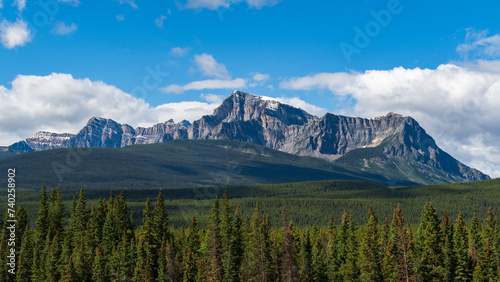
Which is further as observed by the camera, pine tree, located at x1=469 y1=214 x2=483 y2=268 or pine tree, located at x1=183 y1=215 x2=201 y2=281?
pine tree, located at x1=469 y1=214 x2=483 y2=268

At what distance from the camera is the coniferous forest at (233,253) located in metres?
89.5

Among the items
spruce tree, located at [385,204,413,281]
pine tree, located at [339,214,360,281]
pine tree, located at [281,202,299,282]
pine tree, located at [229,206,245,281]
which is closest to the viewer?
spruce tree, located at [385,204,413,281]

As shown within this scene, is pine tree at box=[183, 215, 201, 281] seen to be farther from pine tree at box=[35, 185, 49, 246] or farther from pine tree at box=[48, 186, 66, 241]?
pine tree at box=[35, 185, 49, 246]

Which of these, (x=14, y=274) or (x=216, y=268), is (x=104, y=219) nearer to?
(x=14, y=274)

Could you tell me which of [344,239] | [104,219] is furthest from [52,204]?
[344,239]

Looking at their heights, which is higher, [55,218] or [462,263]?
[55,218]

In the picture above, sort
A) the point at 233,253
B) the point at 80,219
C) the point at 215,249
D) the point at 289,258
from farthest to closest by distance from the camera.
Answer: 1. the point at 80,219
2. the point at 233,253
3. the point at 215,249
4. the point at 289,258

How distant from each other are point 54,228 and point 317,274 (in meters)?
61.5

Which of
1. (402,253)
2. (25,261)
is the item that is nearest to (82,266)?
(25,261)

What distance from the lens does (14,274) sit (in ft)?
363

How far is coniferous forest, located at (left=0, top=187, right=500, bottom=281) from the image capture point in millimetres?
89500

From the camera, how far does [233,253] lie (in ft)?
326

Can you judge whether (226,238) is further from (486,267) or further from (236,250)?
(486,267)

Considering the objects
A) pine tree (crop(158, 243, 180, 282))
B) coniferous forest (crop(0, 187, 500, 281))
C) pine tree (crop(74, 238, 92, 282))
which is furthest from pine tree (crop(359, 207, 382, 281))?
pine tree (crop(74, 238, 92, 282))
